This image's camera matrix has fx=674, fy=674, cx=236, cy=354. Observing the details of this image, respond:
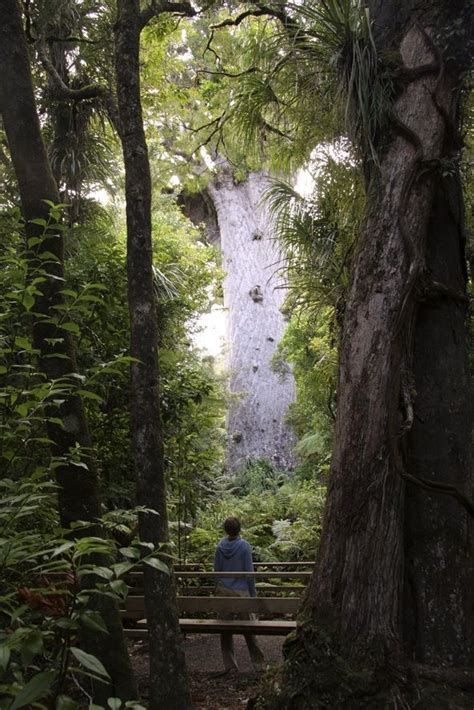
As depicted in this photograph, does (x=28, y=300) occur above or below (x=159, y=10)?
below

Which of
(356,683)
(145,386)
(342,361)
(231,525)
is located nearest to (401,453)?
(342,361)

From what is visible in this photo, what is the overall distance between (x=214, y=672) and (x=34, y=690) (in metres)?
5.43

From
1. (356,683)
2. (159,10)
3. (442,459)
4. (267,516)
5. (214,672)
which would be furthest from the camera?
(267,516)

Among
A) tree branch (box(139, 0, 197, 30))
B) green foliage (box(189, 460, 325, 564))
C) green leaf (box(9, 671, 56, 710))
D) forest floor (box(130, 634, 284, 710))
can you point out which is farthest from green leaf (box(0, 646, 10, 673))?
green foliage (box(189, 460, 325, 564))

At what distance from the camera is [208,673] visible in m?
6.27

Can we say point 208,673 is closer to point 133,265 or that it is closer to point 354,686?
point 354,686

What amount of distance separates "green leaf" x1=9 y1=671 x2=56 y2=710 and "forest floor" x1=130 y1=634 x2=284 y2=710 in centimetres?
405

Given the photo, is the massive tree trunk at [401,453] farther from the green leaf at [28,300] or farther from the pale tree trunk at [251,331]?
the pale tree trunk at [251,331]

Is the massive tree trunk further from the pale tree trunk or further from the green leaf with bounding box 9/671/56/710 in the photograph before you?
the pale tree trunk

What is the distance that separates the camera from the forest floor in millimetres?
5383

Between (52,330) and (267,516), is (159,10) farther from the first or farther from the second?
(267,516)

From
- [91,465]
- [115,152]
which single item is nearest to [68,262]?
[115,152]

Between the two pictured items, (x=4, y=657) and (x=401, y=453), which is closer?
(x=4, y=657)

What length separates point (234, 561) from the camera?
679 centimetres
